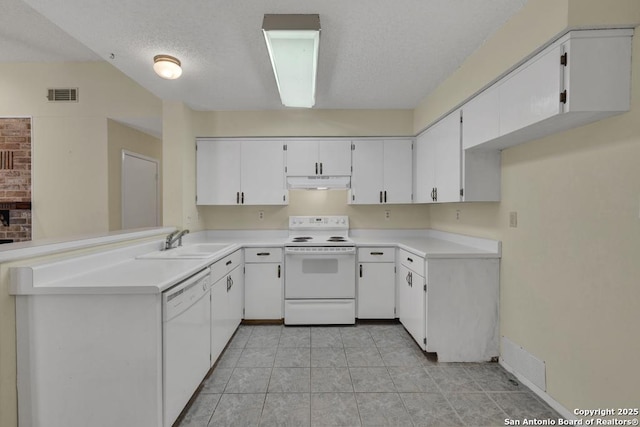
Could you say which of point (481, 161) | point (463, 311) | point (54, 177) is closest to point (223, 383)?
point (463, 311)

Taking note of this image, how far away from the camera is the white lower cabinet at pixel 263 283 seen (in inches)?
125

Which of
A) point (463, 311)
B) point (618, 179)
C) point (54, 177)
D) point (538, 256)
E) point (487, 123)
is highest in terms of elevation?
point (487, 123)

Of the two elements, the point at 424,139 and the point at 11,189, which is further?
the point at 11,189

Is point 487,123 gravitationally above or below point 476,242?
above

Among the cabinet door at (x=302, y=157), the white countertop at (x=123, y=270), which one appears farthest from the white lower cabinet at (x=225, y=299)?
the cabinet door at (x=302, y=157)

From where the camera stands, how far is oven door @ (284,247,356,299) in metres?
3.12

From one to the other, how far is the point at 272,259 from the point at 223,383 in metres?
1.35

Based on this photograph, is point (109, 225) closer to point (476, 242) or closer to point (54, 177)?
point (54, 177)

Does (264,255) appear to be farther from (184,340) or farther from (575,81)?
(575,81)

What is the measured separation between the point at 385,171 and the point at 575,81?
7.10 ft

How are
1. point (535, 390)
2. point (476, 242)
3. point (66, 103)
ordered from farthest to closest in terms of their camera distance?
point (66, 103)
point (476, 242)
point (535, 390)

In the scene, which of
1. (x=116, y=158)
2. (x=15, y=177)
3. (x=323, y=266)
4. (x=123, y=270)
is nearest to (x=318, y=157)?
(x=323, y=266)

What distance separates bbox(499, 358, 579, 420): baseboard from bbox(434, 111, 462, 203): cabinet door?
1444 millimetres

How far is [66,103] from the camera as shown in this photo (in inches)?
135
